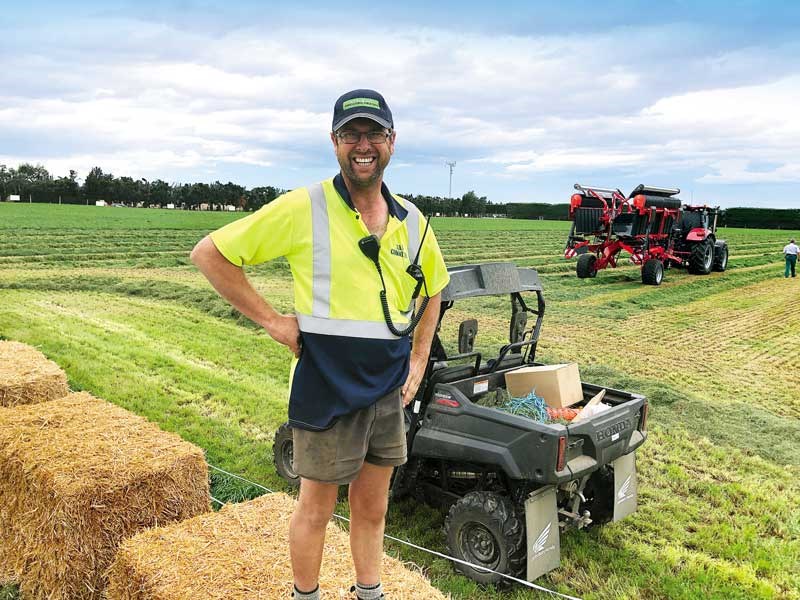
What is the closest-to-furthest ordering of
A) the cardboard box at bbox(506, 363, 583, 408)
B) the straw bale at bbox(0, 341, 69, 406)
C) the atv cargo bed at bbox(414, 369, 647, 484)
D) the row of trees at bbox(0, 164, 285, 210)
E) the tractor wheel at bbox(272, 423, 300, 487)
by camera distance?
the atv cargo bed at bbox(414, 369, 647, 484) < the cardboard box at bbox(506, 363, 583, 408) < the straw bale at bbox(0, 341, 69, 406) < the tractor wheel at bbox(272, 423, 300, 487) < the row of trees at bbox(0, 164, 285, 210)

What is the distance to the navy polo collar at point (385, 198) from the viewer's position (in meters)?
2.42

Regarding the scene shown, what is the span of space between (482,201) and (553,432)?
78854mm

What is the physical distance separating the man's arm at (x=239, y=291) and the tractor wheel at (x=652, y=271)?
1617 centimetres

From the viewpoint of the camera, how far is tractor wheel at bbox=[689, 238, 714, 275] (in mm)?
19172

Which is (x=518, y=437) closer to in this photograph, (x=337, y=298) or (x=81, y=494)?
(x=337, y=298)

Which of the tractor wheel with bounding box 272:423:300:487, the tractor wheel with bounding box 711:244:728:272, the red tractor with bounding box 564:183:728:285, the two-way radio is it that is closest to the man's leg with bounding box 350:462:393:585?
the two-way radio

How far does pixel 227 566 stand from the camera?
3.02 metres

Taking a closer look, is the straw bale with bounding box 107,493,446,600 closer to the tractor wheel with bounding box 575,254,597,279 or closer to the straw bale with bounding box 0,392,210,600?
the straw bale with bounding box 0,392,210,600

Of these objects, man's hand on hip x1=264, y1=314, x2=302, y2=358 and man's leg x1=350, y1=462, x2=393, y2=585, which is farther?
man's leg x1=350, y1=462, x2=393, y2=585

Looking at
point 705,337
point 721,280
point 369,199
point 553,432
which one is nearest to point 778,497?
point 553,432

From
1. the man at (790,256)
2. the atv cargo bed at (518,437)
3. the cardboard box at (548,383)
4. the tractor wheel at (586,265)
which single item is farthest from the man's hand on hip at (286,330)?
the man at (790,256)

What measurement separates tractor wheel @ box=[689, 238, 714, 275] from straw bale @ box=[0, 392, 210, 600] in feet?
58.8

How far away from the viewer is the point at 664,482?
18.5 ft

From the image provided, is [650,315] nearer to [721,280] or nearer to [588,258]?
[588,258]
